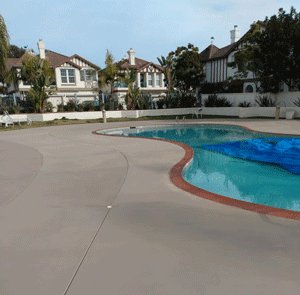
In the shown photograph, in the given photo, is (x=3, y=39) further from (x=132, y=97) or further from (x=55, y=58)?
(x=55, y=58)

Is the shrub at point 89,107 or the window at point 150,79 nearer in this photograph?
the shrub at point 89,107

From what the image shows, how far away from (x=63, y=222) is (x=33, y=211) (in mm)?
751

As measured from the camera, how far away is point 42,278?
259cm

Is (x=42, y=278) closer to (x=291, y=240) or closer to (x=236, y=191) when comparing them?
(x=291, y=240)

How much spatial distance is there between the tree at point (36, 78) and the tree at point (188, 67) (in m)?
16.8

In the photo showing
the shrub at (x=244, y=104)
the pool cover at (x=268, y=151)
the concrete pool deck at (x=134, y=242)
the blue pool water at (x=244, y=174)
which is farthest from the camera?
the shrub at (x=244, y=104)

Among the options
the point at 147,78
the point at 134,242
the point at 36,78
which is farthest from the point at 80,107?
the point at 134,242

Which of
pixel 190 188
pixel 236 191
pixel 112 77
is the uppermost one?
pixel 112 77

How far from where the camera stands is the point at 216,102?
25891 millimetres

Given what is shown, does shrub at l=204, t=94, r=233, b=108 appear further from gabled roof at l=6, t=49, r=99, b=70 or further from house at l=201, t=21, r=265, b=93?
gabled roof at l=6, t=49, r=99, b=70

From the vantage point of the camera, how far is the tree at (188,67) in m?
34.7

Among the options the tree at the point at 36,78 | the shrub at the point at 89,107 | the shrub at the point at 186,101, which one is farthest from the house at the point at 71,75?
the shrub at the point at 186,101

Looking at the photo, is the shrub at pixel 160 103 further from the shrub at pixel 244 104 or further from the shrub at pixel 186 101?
the shrub at pixel 244 104

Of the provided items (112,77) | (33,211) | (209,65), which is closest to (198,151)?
(33,211)
